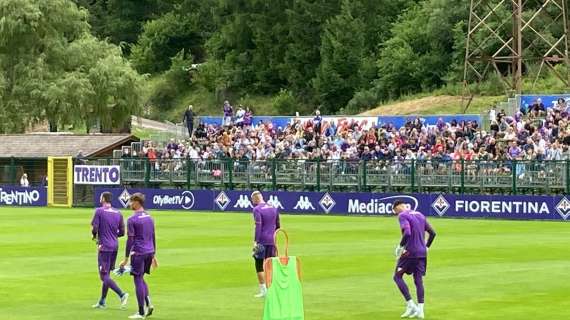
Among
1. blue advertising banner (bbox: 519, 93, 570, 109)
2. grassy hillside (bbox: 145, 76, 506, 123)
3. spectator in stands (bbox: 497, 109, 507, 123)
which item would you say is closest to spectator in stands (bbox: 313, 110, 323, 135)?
spectator in stands (bbox: 497, 109, 507, 123)

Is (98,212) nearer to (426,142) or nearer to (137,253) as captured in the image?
(137,253)

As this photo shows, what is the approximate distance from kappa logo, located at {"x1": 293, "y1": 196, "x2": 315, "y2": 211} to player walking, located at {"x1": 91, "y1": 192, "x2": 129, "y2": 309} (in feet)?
104

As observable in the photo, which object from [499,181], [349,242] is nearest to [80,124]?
[499,181]

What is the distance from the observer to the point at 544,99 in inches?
2172

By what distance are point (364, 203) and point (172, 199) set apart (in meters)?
10.1

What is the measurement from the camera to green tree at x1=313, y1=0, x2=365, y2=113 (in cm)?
9350

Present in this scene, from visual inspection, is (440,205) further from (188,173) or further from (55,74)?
(55,74)

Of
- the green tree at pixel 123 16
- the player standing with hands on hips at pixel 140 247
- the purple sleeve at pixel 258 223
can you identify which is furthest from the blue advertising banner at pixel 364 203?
the green tree at pixel 123 16

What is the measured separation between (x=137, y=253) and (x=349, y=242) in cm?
1583

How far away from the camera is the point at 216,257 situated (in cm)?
2994

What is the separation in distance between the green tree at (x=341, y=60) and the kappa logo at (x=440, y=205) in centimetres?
4488

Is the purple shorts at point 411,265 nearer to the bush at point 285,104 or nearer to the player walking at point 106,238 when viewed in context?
the player walking at point 106,238

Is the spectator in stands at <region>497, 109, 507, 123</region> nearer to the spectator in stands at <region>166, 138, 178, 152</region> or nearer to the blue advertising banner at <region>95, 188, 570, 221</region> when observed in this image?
the blue advertising banner at <region>95, 188, 570, 221</region>

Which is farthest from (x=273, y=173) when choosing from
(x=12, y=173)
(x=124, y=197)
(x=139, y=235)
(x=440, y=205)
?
(x=139, y=235)
